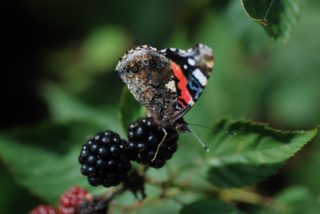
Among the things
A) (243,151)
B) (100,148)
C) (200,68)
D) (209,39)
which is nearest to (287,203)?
(243,151)

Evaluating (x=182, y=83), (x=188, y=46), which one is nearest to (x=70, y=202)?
(x=182, y=83)

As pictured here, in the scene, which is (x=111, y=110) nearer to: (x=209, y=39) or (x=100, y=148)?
(x=209, y=39)

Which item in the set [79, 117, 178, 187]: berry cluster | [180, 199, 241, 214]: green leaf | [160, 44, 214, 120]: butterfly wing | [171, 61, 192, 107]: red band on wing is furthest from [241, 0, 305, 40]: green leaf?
[180, 199, 241, 214]: green leaf

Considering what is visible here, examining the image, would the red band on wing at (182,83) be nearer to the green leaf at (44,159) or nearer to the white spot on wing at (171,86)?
the white spot on wing at (171,86)

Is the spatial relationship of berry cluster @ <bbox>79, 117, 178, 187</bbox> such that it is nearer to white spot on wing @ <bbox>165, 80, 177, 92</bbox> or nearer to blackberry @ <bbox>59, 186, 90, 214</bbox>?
white spot on wing @ <bbox>165, 80, 177, 92</bbox>

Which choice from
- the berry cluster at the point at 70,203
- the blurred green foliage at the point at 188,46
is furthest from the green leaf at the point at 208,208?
the blurred green foliage at the point at 188,46

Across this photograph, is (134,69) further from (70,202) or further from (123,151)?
(70,202)
